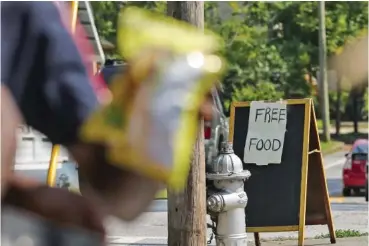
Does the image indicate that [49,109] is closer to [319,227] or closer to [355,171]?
[319,227]

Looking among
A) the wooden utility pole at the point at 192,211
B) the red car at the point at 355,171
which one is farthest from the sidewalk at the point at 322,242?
the red car at the point at 355,171

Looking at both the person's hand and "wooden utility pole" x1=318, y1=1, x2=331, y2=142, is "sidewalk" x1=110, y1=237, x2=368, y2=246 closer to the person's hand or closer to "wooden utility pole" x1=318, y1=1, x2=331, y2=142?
the person's hand

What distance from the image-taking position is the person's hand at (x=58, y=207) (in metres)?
1.23

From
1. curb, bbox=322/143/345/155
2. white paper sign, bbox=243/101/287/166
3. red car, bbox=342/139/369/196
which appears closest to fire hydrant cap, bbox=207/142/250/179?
white paper sign, bbox=243/101/287/166

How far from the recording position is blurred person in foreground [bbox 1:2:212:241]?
3.94ft

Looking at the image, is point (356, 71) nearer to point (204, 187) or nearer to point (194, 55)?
point (204, 187)

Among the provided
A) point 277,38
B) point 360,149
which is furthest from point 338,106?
point 360,149

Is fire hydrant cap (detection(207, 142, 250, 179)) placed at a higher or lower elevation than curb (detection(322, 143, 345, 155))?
higher

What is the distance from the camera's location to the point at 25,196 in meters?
1.24

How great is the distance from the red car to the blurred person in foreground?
1603 cm

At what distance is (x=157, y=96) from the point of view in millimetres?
1104

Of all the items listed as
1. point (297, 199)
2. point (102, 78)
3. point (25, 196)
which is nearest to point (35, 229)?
point (25, 196)

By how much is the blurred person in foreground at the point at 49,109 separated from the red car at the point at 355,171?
16.0m

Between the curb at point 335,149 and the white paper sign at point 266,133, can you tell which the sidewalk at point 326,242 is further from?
the curb at point 335,149
